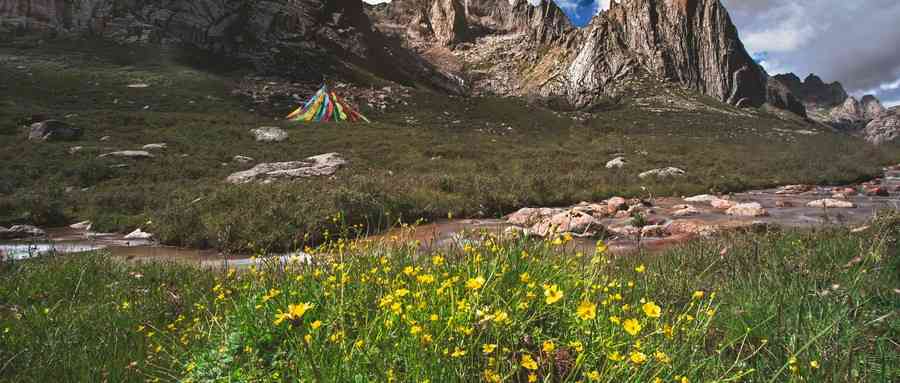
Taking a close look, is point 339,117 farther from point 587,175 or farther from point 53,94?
point 587,175

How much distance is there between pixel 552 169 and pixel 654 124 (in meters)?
61.5

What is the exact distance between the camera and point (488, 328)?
7.14ft

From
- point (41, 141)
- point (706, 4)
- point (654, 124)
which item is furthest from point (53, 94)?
point (706, 4)

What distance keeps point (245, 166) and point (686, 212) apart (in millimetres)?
20910

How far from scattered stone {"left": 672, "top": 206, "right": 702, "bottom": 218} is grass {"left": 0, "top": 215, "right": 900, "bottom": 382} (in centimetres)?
813

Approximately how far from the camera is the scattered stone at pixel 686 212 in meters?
12.5

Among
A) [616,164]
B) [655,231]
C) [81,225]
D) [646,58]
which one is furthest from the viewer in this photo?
[646,58]

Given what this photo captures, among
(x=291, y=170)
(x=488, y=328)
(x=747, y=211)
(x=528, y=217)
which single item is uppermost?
(x=488, y=328)

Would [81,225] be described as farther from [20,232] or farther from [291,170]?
[291,170]

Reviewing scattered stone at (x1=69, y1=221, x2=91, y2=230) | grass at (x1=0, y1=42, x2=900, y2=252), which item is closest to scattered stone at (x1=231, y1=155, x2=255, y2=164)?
grass at (x1=0, y1=42, x2=900, y2=252)

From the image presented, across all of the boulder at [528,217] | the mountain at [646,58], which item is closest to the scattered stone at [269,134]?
the boulder at [528,217]

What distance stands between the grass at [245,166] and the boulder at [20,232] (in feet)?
4.07

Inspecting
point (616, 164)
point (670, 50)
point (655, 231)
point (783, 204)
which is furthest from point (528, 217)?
point (670, 50)

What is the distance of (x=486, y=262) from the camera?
312 centimetres
